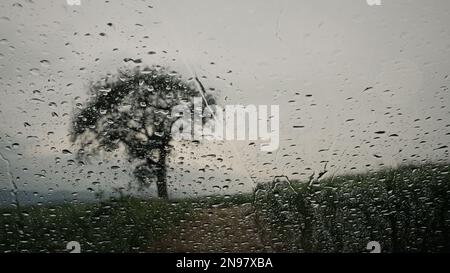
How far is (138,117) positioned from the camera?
305cm

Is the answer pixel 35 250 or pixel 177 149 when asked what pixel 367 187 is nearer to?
pixel 177 149

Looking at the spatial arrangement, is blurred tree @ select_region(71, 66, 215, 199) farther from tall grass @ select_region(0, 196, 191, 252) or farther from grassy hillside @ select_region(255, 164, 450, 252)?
grassy hillside @ select_region(255, 164, 450, 252)

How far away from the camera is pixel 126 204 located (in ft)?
9.25

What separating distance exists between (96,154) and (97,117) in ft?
0.99

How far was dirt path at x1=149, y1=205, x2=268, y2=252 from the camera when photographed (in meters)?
2.76

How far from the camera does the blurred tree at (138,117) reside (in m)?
2.93

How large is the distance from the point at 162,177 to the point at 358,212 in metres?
1.56

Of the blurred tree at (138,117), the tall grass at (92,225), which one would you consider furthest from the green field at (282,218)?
the blurred tree at (138,117)

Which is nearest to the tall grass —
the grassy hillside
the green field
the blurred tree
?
the green field

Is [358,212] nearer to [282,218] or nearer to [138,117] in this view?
[282,218]

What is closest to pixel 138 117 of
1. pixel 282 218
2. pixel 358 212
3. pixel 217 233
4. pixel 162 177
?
pixel 162 177

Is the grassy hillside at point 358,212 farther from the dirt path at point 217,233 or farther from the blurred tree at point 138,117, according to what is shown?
the blurred tree at point 138,117

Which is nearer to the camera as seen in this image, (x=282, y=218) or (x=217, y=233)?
(x=217, y=233)
